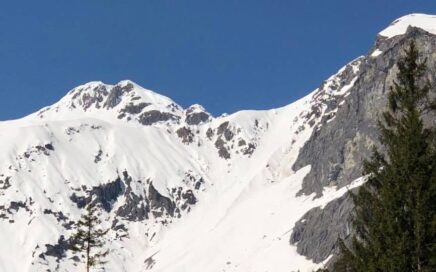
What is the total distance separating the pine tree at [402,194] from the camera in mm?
18859

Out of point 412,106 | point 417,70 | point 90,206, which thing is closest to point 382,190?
point 412,106

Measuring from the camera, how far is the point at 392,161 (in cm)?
2006

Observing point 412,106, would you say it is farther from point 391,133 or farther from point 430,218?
point 430,218

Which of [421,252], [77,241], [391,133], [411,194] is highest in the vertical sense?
[77,241]

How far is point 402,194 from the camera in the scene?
63.9 ft

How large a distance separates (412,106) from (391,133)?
3.30 feet

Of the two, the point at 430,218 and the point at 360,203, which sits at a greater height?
the point at 360,203

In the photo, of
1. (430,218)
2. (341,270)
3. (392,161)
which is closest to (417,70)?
(392,161)

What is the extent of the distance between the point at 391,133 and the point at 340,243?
157 inches

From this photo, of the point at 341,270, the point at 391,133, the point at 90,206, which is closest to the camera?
the point at 391,133

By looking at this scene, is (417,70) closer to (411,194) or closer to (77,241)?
(411,194)

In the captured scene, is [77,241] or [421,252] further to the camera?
[77,241]

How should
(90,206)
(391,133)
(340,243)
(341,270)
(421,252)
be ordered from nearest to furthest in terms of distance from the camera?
(421,252), (391,133), (340,243), (341,270), (90,206)

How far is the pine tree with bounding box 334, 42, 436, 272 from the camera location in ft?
61.9
